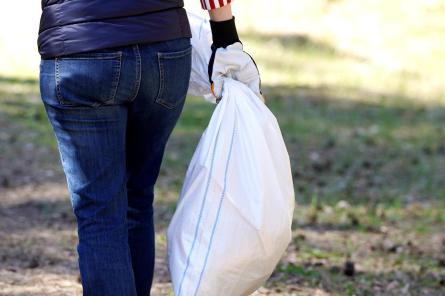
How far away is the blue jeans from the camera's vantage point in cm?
315

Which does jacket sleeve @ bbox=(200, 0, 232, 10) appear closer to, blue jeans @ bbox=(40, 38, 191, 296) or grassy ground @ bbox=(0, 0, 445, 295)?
blue jeans @ bbox=(40, 38, 191, 296)

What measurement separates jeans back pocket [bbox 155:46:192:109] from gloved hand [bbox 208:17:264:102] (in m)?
0.13

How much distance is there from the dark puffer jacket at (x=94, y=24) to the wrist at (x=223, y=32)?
31cm

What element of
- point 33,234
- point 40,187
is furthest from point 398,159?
point 33,234

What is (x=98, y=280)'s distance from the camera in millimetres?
3305

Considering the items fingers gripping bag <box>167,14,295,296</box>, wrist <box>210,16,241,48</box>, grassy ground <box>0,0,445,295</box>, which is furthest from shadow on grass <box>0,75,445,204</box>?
wrist <box>210,16,241,48</box>

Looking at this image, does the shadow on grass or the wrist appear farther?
the shadow on grass

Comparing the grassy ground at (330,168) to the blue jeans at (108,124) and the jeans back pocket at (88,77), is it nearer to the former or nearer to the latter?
the blue jeans at (108,124)

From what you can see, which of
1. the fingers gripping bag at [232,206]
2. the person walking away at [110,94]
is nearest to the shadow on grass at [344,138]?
the fingers gripping bag at [232,206]

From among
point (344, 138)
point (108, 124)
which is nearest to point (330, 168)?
point (344, 138)

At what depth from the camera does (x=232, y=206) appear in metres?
3.54

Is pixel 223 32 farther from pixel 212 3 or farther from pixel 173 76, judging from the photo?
pixel 173 76

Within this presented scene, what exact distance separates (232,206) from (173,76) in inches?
20.8

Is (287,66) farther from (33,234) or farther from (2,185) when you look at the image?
(33,234)
